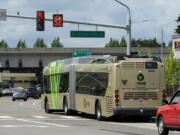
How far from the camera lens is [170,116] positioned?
1750 centimetres

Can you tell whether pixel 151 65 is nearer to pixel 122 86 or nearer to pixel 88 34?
pixel 122 86

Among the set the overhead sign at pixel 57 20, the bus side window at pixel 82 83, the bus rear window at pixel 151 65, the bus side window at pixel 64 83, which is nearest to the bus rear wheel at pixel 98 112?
the bus side window at pixel 82 83

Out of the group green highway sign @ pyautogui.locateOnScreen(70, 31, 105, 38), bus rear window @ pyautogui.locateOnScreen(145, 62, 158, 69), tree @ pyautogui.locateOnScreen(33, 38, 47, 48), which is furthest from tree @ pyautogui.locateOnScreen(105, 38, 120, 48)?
bus rear window @ pyautogui.locateOnScreen(145, 62, 158, 69)

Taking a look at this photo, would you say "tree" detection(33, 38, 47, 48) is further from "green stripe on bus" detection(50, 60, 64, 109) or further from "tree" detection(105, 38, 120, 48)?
"green stripe on bus" detection(50, 60, 64, 109)

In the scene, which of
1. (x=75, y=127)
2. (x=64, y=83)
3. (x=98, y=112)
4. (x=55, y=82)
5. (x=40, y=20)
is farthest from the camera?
(x=40, y=20)

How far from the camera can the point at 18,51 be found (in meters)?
93.5

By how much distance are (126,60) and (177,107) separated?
8.99m

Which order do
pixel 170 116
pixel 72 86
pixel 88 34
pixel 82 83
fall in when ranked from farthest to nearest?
1. pixel 88 34
2. pixel 72 86
3. pixel 82 83
4. pixel 170 116

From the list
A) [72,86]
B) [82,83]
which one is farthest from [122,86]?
[72,86]

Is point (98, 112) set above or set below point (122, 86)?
below

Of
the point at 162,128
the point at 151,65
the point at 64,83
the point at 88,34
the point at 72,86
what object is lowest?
the point at 162,128

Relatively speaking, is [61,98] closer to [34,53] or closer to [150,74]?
[150,74]

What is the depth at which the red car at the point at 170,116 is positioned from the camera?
55.9 ft

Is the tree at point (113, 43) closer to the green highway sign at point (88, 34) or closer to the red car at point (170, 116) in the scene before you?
the green highway sign at point (88, 34)
